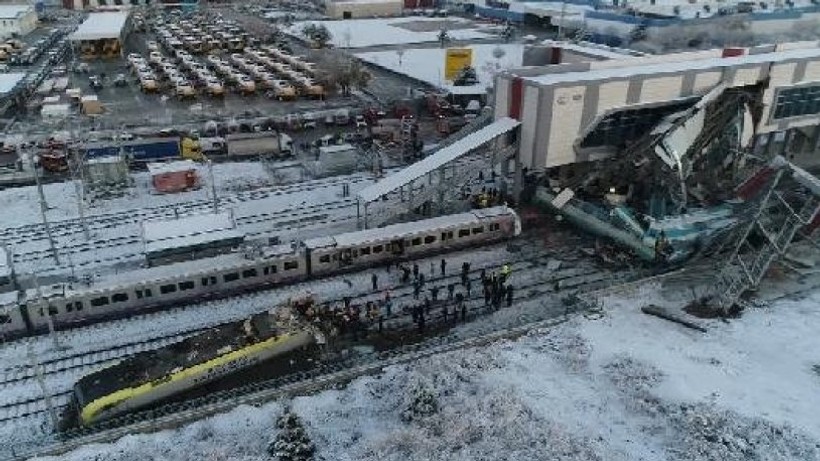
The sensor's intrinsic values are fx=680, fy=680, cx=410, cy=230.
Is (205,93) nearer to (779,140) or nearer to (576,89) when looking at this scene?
(576,89)

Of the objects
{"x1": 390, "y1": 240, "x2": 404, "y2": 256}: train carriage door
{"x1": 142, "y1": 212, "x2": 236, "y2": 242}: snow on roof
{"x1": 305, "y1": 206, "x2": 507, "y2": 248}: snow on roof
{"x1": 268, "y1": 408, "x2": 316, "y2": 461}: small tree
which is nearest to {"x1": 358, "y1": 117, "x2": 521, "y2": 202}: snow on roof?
{"x1": 305, "y1": 206, "x2": 507, "y2": 248}: snow on roof

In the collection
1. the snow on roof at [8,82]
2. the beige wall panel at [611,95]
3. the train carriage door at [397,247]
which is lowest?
the train carriage door at [397,247]

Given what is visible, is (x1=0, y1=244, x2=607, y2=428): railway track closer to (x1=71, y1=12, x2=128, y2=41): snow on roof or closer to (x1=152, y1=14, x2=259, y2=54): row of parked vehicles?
(x1=152, y1=14, x2=259, y2=54): row of parked vehicles

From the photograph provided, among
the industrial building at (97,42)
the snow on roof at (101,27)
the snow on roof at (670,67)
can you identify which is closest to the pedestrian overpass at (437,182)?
the snow on roof at (670,67)

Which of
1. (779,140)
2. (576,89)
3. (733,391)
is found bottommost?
(733,391)

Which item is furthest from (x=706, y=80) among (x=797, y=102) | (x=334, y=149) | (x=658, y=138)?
(x=334, y=149)

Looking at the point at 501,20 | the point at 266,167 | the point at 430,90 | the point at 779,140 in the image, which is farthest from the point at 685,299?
the point at 501,20

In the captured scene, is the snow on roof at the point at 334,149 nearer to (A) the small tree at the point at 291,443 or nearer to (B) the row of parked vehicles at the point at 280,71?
(B) the row of parked vehicles at the point at 280,71
